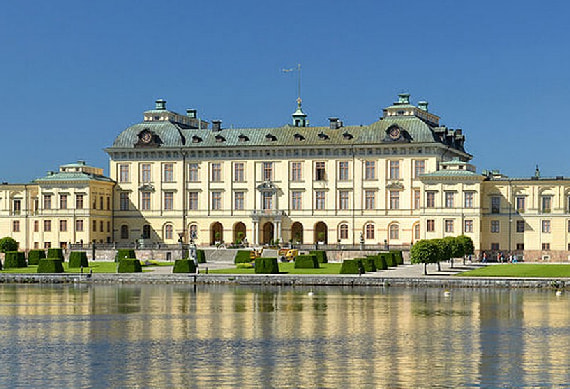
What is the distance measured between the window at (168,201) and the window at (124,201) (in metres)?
3.57

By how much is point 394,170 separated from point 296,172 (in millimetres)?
8869

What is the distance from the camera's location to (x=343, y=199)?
3661 inches

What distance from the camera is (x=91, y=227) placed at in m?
94.2

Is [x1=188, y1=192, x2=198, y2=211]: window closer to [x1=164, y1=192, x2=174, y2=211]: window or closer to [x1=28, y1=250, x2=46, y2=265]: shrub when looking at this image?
[x1=164, y1=192, x2=174, y2=211]: window

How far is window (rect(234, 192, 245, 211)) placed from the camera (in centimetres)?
9580

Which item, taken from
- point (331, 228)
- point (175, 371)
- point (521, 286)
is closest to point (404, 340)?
point (175, 371)

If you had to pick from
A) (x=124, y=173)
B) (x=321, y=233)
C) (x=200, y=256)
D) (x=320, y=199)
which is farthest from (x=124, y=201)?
(x=200, y=256)

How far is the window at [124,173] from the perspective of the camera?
97.5m

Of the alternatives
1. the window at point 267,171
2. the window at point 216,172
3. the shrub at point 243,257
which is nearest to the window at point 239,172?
the window at point 216,172

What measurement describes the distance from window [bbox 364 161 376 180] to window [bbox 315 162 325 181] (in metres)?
3.83

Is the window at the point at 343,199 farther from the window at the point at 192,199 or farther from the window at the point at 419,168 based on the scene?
the window at the point at 192,199

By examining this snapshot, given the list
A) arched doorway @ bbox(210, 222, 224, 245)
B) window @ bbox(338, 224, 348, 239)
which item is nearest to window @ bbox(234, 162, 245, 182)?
arched doorway @ bbox(210, 222, 224, 245)

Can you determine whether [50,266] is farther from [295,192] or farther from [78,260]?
[295,192]

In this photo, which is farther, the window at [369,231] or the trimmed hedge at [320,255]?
the window at [369,231]
